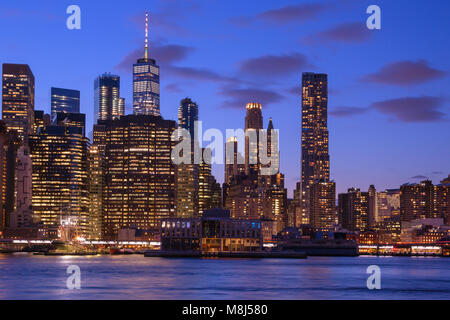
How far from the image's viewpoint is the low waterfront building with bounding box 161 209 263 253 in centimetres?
19000

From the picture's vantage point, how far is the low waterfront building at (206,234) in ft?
623

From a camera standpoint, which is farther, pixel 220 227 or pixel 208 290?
pixel 220 227

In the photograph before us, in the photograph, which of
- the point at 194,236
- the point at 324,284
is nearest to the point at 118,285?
the point at 324,284

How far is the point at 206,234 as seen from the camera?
624 feet

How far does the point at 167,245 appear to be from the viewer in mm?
195000
